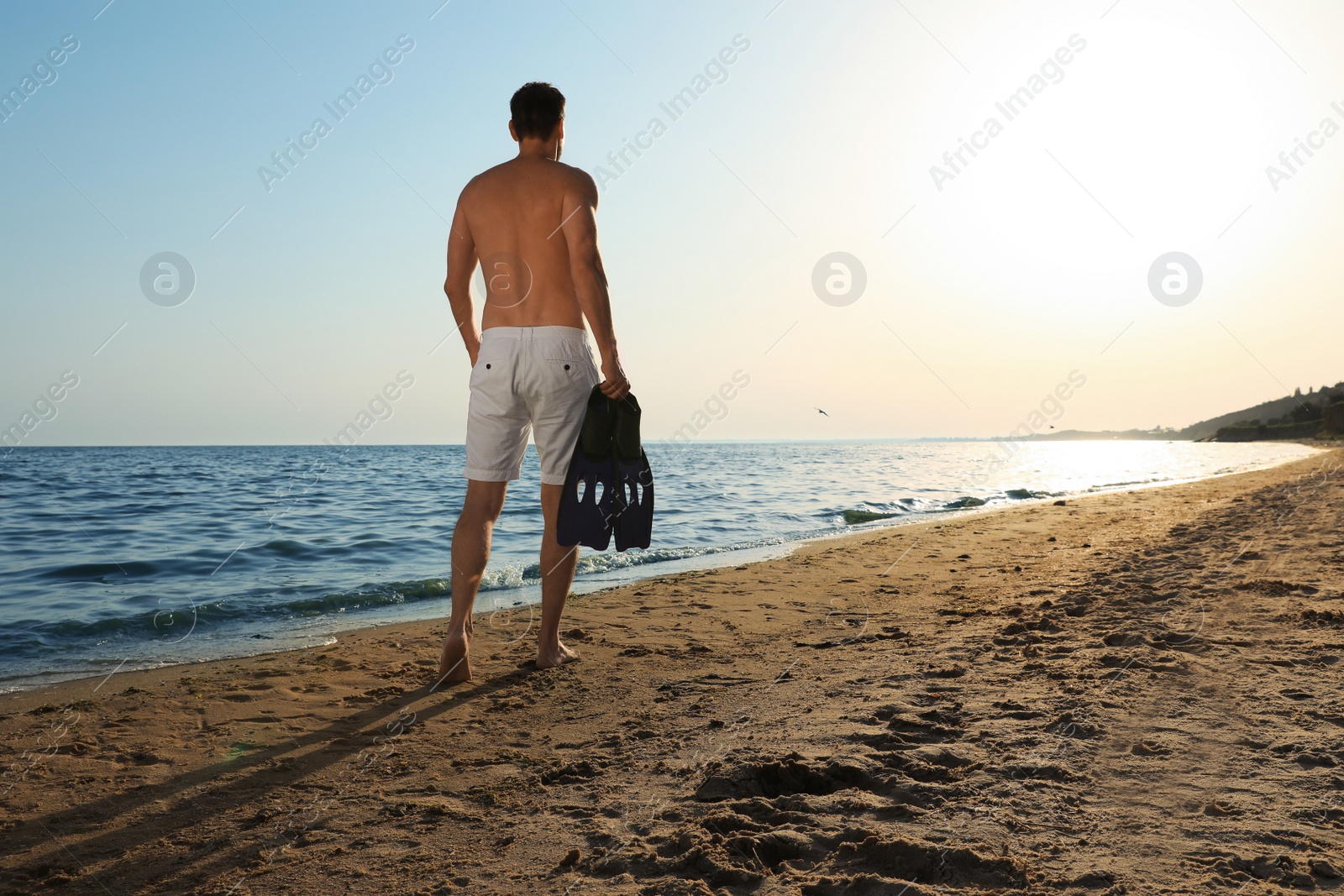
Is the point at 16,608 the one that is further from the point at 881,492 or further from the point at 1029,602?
the point at 881,492

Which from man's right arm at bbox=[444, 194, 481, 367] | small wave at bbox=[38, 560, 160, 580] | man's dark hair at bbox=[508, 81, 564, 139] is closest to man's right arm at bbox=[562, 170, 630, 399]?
man's dark hair at bbox=[508, 81, 564, 139]

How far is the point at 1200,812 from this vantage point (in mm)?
1788

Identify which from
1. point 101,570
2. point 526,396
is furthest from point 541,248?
point 101,570

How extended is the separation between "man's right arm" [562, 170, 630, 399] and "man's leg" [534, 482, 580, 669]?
768 mm

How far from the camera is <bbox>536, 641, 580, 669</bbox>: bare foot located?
11.4ft

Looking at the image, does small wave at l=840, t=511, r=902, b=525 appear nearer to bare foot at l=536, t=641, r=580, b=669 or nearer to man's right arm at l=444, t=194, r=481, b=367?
bare foot at l=536, t=641, r=580, b=669

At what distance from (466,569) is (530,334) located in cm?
105

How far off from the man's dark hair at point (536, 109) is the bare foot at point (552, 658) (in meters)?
2.35

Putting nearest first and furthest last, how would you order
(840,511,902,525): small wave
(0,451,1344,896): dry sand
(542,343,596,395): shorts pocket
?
(0,451,1344,896): dry sand < (542,343,596,395): shorts pocket < (840,511,902,525): small wave

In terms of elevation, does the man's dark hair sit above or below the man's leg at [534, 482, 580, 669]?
above

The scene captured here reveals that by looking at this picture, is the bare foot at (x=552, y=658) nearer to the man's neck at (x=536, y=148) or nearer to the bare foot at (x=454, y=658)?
the bare foot at (x=454, y=658)

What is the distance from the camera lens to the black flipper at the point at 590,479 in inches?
130

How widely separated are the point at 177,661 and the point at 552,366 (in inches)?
105

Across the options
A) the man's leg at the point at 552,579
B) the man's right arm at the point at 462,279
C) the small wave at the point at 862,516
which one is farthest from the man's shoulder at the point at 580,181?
the small wave at the point at 862,516
